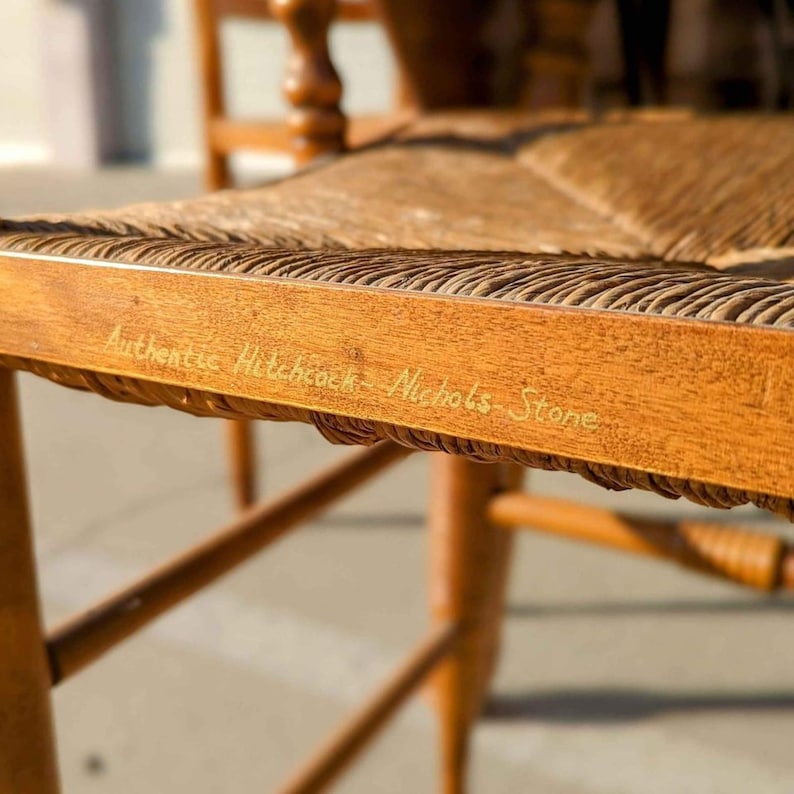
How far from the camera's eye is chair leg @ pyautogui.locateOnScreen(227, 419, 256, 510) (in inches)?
38.3

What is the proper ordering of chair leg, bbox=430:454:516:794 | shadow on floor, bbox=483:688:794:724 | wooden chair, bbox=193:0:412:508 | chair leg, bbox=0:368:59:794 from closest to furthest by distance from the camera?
chair leg, bbox=0:368:59:794 < chair leg, bbox=430:454:516:794 < shadow on floor, bbox=483:688:794:724 < wooden chair, bbox=193:0:412:508

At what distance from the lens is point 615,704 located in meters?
0.75

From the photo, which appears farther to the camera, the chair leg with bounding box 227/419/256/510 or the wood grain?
the chair leg with bounding box 227/419/256/510

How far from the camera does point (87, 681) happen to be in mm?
746

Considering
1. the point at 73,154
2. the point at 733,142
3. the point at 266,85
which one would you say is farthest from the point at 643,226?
the point at 73,154

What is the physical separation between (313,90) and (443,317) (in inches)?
12.9

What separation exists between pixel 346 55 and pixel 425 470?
1119mm

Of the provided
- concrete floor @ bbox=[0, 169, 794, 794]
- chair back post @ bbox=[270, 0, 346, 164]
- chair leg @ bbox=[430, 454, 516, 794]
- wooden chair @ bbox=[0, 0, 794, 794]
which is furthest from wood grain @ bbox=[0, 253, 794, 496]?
concrete floor @ bbox=[0, 169, 794, 794]

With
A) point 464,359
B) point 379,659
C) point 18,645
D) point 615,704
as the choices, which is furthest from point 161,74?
point 464,359

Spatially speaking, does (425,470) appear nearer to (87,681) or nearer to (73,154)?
(87,681)

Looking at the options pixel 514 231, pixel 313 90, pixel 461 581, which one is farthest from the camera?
pixel 461 581

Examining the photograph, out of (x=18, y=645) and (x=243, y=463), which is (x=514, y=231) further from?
(x=243, y=463)

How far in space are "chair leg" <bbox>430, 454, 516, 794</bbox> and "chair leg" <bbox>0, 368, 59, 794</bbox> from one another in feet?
1.10

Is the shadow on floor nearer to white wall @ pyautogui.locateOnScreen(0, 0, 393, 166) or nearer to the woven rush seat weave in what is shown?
the woven rush seat weave
